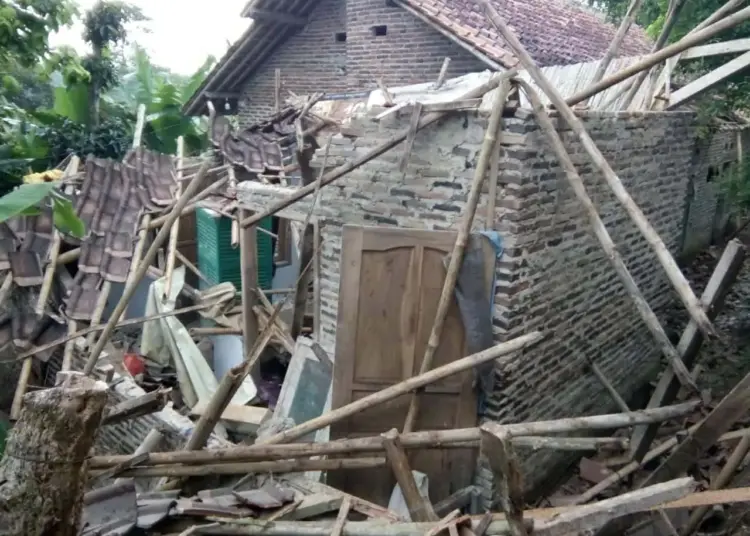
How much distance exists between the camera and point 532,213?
4.10 meters

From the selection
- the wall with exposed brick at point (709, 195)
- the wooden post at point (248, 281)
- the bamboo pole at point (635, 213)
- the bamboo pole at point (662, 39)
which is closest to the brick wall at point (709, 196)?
the wall with exposed brick at point (709, 195)

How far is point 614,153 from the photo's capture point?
4891 mm

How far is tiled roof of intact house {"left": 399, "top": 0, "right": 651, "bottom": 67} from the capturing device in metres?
7.60

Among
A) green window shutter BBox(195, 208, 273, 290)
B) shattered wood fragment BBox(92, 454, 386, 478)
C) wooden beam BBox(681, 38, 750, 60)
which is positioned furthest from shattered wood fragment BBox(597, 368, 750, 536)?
green window shutter BBox(195, 208, 273, 290)

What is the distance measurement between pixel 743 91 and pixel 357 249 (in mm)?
4280

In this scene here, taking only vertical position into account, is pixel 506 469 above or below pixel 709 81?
below

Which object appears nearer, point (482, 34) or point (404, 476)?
point (404, 476)

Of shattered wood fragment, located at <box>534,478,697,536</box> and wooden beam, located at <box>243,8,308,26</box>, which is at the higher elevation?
wooden beam, located at <box>243,8,308,26</box>

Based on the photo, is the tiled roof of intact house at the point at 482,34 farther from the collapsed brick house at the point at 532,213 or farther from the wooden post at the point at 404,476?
the wooden post at the point at 404,476

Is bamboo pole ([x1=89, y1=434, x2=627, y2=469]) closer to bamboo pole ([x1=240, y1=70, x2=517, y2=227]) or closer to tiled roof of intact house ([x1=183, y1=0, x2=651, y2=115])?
bamboo pole ([x1=240, y1=70, x2=517, y2=227])

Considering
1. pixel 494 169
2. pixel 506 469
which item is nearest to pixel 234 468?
pixel 506 469

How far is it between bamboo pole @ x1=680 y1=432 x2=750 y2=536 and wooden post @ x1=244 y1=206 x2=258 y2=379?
419cm

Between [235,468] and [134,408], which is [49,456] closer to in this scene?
[235,468]

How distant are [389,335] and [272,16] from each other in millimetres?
8250
